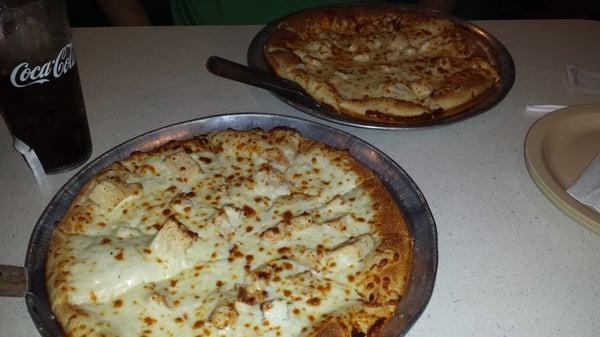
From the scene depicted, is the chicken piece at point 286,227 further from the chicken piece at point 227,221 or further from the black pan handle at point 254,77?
the black pan handle at point 254,77

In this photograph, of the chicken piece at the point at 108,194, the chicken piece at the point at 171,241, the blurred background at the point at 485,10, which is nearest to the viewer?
the chicken piece at the point at 171,241

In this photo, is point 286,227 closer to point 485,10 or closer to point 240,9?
point 240,9

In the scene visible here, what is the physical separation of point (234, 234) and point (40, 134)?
57 cm

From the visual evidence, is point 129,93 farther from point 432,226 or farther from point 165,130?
point 432,226

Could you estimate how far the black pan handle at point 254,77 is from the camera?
159 cm

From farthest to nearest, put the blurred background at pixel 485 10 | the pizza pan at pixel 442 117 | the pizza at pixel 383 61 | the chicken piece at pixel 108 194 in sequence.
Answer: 1. the blurred background at pixel 485 10
2. the pizza at pixel 383 61
3. the pizza pan at pixel 442 117
4. the chicken piece at pixel 108 194

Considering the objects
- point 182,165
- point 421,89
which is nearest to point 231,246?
point 182,165

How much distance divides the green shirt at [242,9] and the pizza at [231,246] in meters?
1.23

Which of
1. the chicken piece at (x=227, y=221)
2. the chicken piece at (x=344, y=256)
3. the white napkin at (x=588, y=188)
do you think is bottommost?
the white napkin at (x=588, y=188)

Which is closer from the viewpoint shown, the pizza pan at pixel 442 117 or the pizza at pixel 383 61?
the pizza pan at pixel 442 117

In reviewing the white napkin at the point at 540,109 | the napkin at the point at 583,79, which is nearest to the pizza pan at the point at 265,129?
the white napkin at the point at 540,109

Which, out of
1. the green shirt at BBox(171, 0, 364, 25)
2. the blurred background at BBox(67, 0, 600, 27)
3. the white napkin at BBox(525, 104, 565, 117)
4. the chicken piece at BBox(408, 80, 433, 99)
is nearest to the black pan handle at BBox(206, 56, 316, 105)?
the chicken piece at BBox(408, 80, 433, 99)

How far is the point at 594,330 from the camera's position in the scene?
1.08 m

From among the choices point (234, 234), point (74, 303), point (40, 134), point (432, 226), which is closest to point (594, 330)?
point (432, 226)
